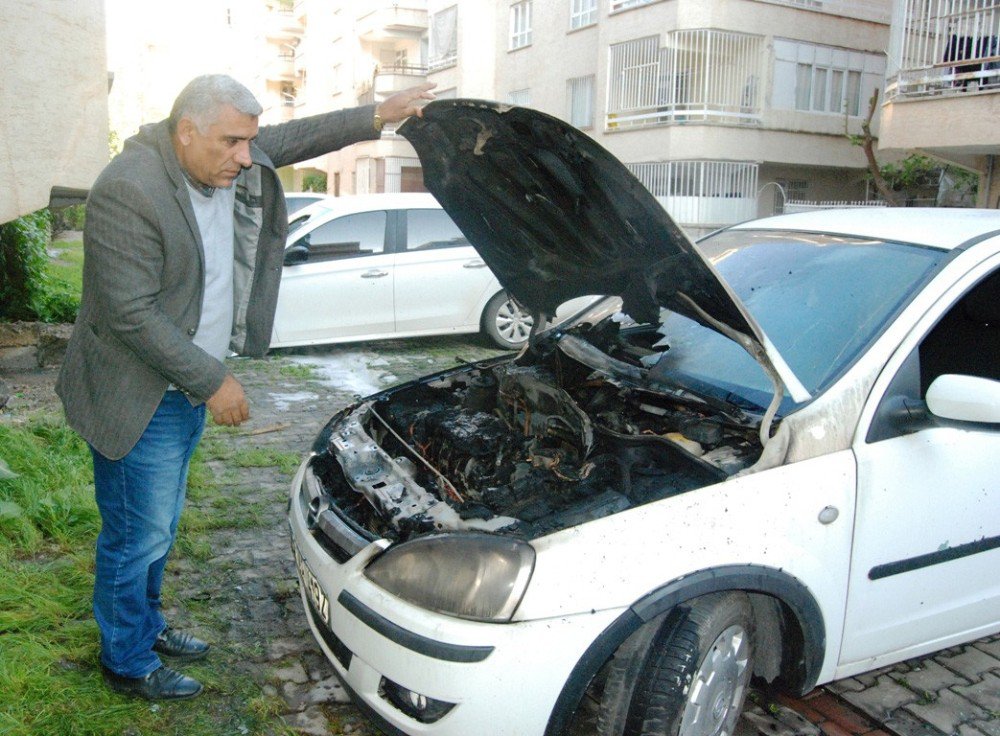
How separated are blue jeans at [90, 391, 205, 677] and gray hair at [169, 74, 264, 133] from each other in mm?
879

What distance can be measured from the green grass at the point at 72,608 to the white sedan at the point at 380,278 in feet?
10.3

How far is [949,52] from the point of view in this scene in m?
12.6

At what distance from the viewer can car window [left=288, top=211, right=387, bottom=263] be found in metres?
8.33

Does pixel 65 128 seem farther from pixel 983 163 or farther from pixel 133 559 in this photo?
pixel 983 163

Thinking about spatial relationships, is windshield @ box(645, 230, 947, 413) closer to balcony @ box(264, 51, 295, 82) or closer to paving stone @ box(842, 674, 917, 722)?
paving stone @ box(842, 674, 917, 722)

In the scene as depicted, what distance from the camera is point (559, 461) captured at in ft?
10.2

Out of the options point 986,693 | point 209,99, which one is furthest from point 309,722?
point 986,693

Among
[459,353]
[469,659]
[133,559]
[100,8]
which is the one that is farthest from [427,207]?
[469,659]

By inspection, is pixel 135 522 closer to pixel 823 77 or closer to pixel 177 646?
pixel 177 646

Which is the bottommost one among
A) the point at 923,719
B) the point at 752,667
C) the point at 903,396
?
the point at 923,719

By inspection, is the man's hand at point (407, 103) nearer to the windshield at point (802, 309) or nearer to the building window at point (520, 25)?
the windshield at point (802, 309)

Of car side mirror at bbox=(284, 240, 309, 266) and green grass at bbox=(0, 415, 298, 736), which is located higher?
car side mirror at bbox=(284, 240, 309, 266)

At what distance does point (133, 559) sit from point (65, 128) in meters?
4.46

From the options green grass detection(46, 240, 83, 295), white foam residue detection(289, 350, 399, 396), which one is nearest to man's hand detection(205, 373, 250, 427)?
white foam residue detection(289, 350, 399, 396)
